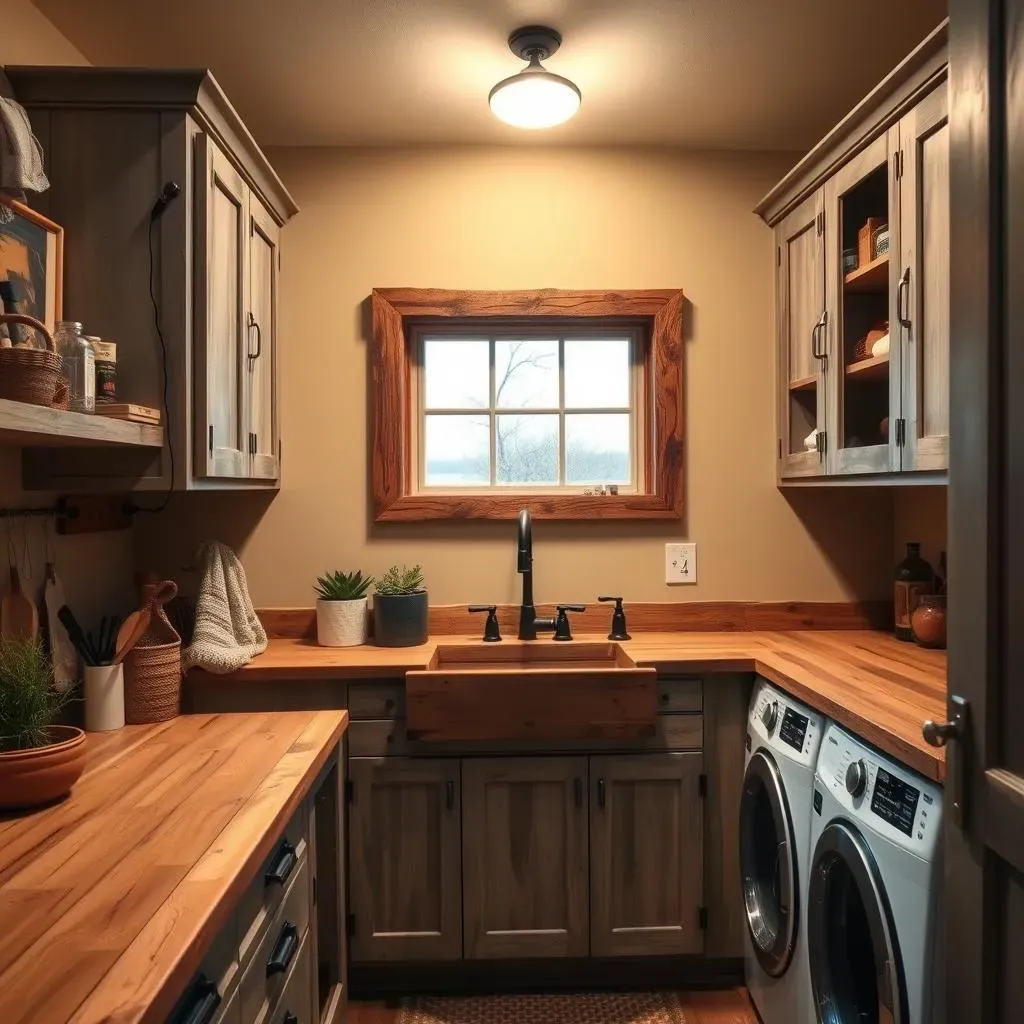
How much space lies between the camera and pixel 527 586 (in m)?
2.54

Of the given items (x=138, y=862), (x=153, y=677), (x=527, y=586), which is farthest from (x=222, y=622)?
(x=138, y=862)

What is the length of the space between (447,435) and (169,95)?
1330 millimetres

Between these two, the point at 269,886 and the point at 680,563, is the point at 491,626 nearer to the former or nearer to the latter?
the point at 680,563

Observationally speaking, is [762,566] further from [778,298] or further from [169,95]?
[169,95]

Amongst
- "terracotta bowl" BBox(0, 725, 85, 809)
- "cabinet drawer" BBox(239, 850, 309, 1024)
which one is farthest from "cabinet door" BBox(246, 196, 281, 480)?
"cabinet drawer" BBox(239, 850, 309, 1024)

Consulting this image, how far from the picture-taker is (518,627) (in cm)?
266

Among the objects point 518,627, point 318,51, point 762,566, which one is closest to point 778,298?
point 762,566

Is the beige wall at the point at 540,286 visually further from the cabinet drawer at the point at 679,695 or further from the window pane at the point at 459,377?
the cabinet drawer at the point at 679,695

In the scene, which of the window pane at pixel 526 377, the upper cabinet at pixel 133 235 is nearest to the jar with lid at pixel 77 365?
the upper cabinet at pixel 133 235

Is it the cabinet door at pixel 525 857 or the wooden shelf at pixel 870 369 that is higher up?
the wooden shelf at pixel 870 369

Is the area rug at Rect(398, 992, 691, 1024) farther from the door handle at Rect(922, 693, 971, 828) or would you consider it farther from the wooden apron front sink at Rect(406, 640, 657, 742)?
the door handle at Rect(922, 693, 971, 828)

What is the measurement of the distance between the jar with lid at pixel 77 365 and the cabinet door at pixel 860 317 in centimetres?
181

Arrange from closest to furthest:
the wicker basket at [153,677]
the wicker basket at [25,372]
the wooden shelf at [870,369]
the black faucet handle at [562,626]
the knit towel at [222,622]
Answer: the wicker basket at [25,372]
the wicker basket at [153,677]
the wooden shelf at [870,369]
the knit towel at [222,622]
the black faucet handle at [562,626]

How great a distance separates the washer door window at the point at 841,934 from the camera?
1.52m
